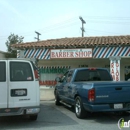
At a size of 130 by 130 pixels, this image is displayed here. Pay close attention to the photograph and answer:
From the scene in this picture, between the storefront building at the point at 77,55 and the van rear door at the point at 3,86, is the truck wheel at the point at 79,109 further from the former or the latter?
the storefront building at the point at 77,55

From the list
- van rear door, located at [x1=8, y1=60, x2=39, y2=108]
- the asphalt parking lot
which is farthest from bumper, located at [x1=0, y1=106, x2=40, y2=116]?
the asphalt parking lot

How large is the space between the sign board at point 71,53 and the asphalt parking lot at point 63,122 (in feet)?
16.2

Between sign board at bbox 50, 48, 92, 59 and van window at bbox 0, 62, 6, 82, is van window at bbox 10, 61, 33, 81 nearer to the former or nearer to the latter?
van window at bbox 0, 62, 6, 82

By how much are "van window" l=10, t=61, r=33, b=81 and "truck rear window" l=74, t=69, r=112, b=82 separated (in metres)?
2.54

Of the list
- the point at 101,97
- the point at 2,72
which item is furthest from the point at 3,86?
the point at 101,97

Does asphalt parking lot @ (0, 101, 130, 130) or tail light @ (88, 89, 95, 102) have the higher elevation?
tail light @ (88, 89, 95, 102)

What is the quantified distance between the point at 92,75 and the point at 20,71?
3.27 m

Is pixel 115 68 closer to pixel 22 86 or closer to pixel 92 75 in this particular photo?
pixel 92 75

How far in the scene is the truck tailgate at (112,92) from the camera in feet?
23.6

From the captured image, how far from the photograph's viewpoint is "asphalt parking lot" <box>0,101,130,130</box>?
6.86 meters

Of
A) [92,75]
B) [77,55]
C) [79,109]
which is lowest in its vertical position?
[79,109]

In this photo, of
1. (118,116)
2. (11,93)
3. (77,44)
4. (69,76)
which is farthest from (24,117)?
(77,44)

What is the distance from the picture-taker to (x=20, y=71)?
23.0 feet

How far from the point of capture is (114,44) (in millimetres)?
13008
